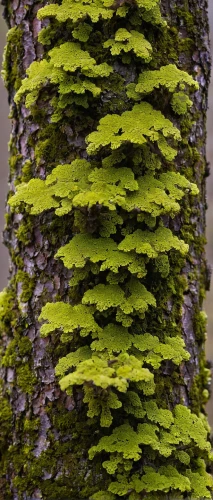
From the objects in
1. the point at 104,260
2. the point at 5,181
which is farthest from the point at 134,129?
the point at 5,181

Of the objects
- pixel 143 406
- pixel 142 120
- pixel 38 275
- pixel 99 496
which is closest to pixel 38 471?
pixel 99 496

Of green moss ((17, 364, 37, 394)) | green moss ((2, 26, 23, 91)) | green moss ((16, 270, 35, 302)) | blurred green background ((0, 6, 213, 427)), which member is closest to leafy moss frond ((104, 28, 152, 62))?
green moss ((2, 26, 23, 91))

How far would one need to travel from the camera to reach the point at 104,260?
5.57 ft

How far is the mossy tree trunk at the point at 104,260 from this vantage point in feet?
5.61

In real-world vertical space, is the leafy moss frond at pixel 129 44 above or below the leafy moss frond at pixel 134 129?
above

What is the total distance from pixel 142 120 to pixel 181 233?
0.50 meters

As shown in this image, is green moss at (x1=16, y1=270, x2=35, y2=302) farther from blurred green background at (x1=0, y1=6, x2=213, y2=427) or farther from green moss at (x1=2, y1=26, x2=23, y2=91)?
blurred green background at (x1=0, y1=6, x2=213, y2=427)

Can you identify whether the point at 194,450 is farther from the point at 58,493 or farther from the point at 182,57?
the point at 182,57

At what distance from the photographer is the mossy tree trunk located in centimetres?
171

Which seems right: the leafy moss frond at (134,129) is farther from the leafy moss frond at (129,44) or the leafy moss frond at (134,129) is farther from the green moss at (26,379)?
the green moss at (26,379)

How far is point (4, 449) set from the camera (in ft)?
6.27

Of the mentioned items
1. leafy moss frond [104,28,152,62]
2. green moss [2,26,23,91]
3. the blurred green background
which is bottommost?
leafy moss frond [104,28,152,62]

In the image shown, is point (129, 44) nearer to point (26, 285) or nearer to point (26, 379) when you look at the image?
point (26, 285)

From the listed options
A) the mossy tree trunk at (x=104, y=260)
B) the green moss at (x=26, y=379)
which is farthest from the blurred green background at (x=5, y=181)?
the green moss at (x=26, y=379)
